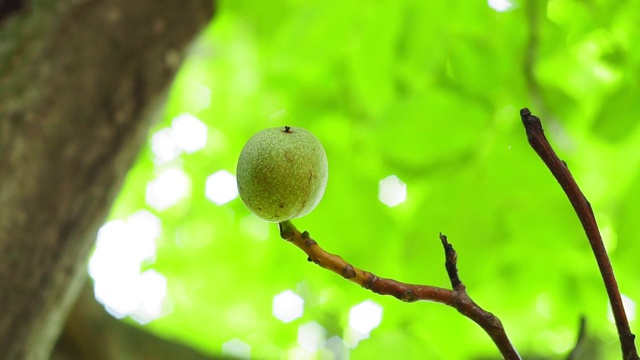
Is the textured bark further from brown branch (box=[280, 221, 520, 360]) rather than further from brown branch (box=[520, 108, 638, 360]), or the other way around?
brown branch (box=[520, 108, 638, 360])

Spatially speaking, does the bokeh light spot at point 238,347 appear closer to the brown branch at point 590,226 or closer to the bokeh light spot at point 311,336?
the bokeh light spot at point 311,336

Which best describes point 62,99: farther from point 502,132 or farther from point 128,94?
point 502,132

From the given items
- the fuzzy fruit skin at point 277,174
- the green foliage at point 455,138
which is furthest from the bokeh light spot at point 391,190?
the fuzzy fruit skin at point 277,174

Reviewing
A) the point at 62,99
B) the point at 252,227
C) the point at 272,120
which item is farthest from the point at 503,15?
the point at 252,227

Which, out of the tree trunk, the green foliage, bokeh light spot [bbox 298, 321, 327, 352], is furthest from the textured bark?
bokeh light spot [bbox 298, 321, 327, 352]

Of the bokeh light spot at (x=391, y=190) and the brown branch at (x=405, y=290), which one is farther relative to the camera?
the bokeh light spot at (x=391, y=190)

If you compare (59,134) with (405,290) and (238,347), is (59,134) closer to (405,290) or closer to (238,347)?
(405,290)

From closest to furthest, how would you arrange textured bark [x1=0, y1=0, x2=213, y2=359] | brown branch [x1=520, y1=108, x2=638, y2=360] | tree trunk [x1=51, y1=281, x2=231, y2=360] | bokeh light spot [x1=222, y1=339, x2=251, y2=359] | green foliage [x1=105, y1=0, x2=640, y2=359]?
1. brown branch [x1=520, y1=108, x2=638, y2=360]
2. textured bark [x1=0, y1=0, x2=213, y2=359]
3. green foliage [x1=105, y1=0, x2=640, y2=359]
4. tree trunk [x1=51, y1=281, x2=231, y2=360]
5. bokeh light spot [x1=222, y1=339, x2=251, y2=359]
